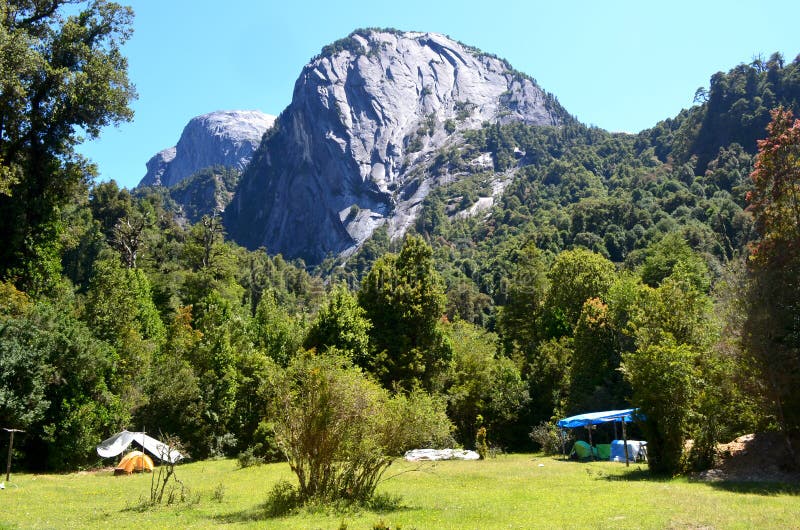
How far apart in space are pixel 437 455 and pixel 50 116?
28.0m

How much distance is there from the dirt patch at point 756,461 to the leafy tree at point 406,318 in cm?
1991

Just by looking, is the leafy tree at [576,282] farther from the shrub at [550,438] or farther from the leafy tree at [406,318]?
the leafy tree at [406,318]

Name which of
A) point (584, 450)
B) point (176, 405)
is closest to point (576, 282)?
point (584, 450)

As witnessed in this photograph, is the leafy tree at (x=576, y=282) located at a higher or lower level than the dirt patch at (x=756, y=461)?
higher

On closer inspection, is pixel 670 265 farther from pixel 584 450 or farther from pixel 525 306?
pixel 584 450

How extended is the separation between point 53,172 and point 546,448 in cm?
3412

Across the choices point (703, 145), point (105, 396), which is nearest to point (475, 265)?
point (703, 145)

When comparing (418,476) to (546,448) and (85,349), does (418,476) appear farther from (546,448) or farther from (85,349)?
(85,349)

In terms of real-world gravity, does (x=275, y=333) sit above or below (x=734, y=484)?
above

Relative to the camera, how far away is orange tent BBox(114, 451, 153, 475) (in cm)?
2863

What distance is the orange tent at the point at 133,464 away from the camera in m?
28.6

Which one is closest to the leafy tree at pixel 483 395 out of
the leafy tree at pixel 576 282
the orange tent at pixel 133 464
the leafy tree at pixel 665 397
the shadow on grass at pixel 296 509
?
the leafy tree at pixel 576 282

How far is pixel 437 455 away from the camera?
32281 millimetres

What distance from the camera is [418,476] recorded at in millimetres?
25297
